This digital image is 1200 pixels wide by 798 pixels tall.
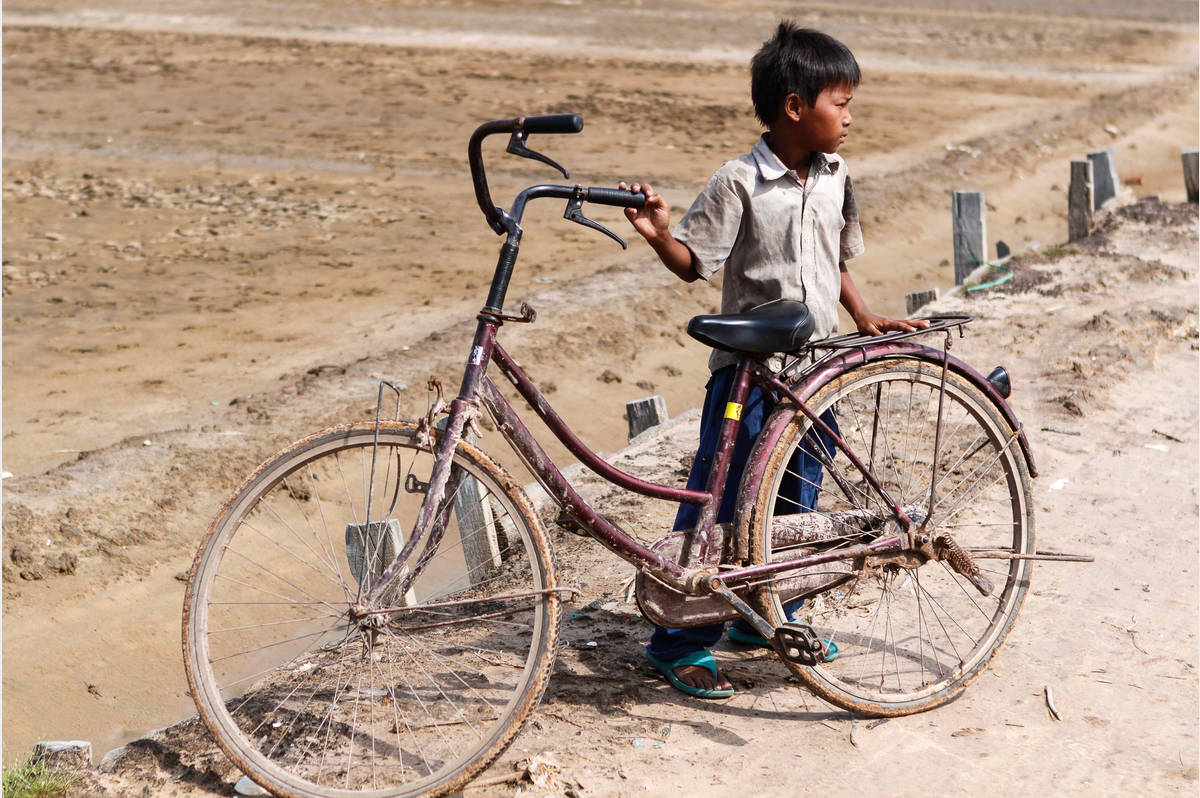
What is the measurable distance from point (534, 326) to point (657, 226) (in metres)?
4.82

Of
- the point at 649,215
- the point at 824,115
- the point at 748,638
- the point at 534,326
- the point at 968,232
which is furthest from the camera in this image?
the point at 968,232

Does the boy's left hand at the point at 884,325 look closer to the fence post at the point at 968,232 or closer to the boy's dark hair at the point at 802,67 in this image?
the boy's dark hair at the point at 802,67

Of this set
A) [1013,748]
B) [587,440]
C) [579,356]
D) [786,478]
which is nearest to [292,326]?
[579,356]

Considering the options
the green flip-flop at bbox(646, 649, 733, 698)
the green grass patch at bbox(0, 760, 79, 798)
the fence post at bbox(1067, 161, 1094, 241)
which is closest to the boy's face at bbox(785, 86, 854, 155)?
the green flip-flop at bbox(646, 649, 733, 698)

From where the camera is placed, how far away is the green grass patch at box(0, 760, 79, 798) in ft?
9.77

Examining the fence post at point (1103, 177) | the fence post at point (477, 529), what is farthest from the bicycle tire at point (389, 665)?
the fence post at point (1103, 177)

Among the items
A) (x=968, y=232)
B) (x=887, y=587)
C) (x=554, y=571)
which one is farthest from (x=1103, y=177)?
(x=554, y=571)

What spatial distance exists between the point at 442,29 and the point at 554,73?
14.7 feet

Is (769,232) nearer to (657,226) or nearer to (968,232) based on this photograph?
(657,226)

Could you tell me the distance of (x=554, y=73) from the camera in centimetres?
1702

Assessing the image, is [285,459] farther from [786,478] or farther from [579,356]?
[579,356]

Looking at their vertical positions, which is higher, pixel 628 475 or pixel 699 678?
pixel 628 475

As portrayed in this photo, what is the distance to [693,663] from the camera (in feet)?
10.8

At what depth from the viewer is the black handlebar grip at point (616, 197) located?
271 centimetres
